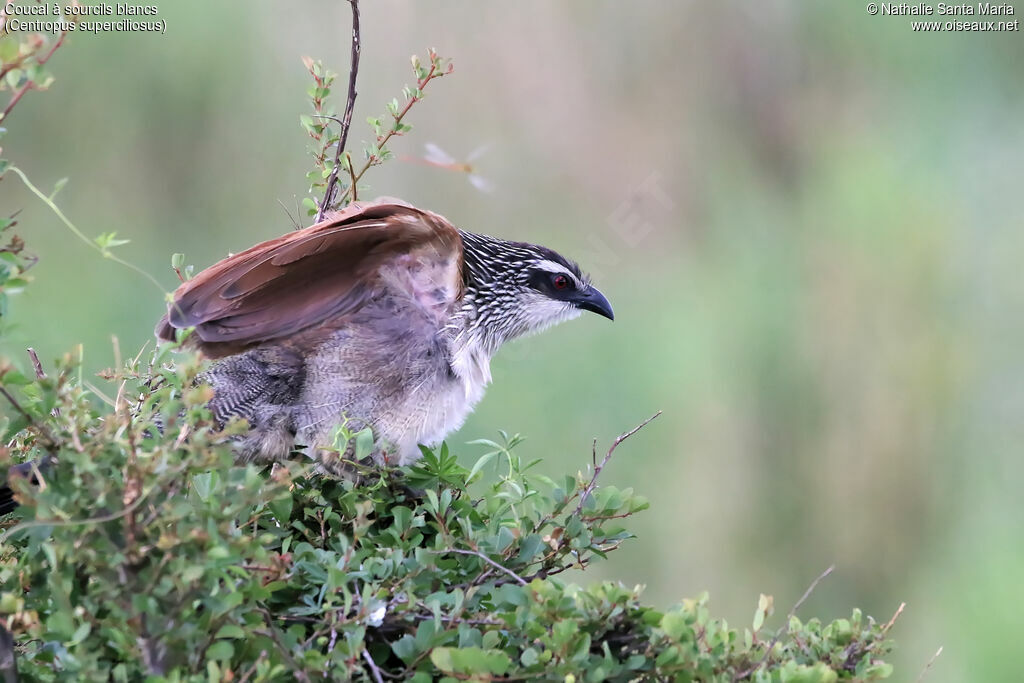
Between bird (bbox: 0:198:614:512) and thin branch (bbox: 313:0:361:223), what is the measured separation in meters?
0.03

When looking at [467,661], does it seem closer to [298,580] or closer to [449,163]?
[298,580]

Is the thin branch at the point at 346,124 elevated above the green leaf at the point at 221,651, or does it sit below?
above

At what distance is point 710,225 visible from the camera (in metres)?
3.94

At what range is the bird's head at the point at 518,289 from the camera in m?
2.07

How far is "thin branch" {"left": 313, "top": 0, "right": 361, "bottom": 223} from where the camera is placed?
4.89 feet

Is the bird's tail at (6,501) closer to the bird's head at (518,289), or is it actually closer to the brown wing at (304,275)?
the brown wing at (304,275)

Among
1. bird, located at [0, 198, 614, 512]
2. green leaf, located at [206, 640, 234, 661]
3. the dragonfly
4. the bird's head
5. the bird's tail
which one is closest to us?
green leaf, located at [206, 640, 234, 661]

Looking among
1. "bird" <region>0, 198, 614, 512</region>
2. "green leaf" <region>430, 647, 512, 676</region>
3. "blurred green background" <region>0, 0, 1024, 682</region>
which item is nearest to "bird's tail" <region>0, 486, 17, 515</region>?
"bird" <region>0, 198, 614, 512</region>

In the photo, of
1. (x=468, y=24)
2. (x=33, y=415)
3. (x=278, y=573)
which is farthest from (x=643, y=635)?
(x=468, y=24)

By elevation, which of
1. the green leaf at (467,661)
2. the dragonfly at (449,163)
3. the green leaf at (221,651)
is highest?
the dragonfly at (449,163)

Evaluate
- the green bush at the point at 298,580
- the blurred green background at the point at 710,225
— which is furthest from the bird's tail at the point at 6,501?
the blurred green background at the point at 710,225

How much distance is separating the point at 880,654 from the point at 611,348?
270cm

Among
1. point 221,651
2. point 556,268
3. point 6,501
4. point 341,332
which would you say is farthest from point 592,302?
point 221,651

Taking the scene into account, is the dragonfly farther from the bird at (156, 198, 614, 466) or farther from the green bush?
the green bush
